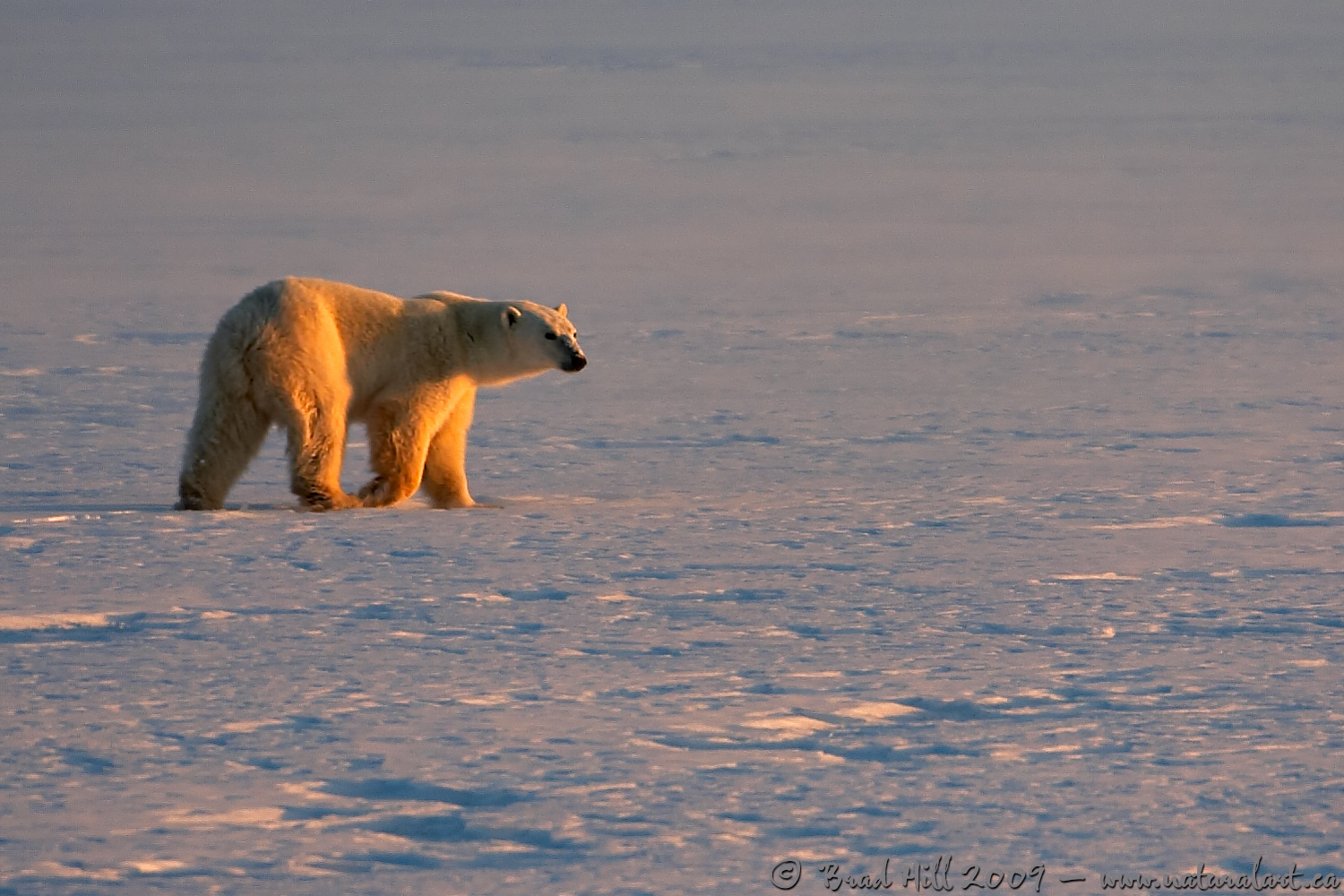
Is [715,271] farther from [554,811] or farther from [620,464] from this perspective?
[554,811]

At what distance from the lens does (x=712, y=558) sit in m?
5.54

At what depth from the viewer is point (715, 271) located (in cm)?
1478

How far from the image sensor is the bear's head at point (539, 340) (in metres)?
6.80

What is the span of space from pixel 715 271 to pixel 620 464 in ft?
23.5

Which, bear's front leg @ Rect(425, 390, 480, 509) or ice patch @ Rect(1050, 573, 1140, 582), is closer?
ice patch @ Rect(1050, 573, 1140, 582)

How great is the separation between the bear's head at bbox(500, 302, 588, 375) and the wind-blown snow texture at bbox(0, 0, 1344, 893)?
51 cm

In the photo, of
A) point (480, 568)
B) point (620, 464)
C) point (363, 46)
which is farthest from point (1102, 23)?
point (480, 568)

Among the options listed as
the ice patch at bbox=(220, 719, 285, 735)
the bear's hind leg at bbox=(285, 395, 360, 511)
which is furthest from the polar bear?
the ice patch at bbox=(220, 719, 285, 735)

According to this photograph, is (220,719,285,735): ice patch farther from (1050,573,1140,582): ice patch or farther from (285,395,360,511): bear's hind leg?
(285,395,360,511): bear's hind leg

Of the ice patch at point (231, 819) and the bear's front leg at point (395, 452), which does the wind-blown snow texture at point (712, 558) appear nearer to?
the ice patch at point (231, 819)

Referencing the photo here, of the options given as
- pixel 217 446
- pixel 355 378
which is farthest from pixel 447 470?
pixel 217 446

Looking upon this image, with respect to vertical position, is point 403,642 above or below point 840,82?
below

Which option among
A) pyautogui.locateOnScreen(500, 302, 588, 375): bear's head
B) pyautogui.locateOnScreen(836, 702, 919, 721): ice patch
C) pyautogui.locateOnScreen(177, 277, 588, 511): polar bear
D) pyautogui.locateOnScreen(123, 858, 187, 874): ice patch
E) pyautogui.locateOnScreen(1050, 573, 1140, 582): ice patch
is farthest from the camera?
pyautogui.locateOnScreen(500, 302, 588, 375): bear's head

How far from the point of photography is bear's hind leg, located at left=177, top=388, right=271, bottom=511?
6312mm
